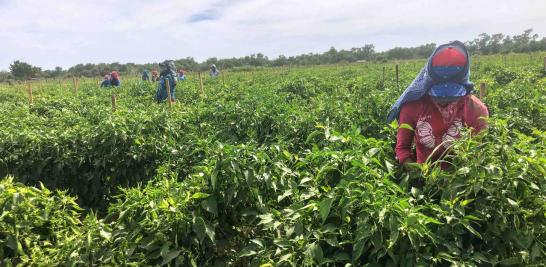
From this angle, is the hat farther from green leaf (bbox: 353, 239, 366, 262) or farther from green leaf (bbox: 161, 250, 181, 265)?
green leaf (bbox: 161, 250, 181, 265)

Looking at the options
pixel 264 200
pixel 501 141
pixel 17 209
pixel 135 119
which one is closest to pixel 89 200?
pixel 135 119

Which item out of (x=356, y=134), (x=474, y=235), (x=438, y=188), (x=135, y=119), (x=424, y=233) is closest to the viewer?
(x=424, y=233)

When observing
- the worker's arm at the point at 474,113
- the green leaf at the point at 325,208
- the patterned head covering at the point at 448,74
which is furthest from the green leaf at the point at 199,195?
the worker's arm at the point at 474,113

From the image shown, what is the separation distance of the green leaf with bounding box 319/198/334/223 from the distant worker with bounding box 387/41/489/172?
0.87 metres

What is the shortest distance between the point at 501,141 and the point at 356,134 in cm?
85

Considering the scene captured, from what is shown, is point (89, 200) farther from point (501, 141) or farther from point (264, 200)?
point (501, 141)

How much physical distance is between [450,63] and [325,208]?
1.36 metres

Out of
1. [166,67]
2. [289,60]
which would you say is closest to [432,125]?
[166,67]

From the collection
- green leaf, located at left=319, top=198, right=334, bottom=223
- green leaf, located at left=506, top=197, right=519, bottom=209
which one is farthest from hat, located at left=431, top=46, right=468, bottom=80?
green leaf, located at left=319, top=198, right=334, bottom=223

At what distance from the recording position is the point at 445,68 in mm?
2572

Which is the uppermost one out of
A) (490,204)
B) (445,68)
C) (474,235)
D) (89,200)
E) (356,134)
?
(445,68)

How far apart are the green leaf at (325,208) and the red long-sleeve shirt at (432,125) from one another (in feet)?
2.96

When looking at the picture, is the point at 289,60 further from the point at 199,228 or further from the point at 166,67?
the point at 199,228

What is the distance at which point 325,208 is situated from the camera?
1.86 m
